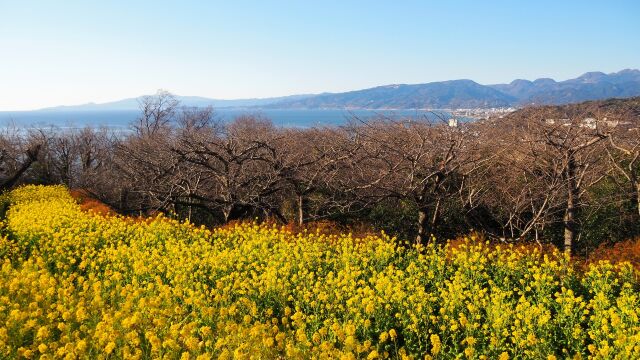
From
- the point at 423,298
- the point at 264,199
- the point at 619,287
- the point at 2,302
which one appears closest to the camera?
the point at 2,302

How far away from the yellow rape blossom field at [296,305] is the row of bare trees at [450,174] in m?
2.43

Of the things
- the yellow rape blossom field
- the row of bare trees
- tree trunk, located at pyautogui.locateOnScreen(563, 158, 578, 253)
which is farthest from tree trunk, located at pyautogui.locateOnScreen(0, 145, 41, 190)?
tree trunk, located at pyautogui.locateOnScreen(563, 158, 578, 253)

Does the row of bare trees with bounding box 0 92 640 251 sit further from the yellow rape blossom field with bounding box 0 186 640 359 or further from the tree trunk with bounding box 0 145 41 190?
the tree trunk with bounding box 0 145 41 190

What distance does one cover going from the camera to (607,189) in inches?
485

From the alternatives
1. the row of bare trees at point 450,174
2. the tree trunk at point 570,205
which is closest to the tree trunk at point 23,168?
the row of bare trees at point 450,174

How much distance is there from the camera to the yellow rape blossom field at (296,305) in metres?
4.57

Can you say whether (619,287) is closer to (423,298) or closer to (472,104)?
(423,298)

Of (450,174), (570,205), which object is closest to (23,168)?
(450,174)

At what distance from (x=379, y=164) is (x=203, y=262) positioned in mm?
7842

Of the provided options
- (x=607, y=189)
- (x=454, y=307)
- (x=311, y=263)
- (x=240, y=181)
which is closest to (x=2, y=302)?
(x=311, y=263)

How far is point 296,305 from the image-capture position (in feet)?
19.6

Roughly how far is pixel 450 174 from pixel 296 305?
6.48 m

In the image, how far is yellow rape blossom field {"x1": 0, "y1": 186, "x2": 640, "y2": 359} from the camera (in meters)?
4.57

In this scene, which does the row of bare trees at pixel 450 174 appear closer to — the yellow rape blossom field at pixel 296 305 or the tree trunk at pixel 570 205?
the tree trunk at pixel 570 205
